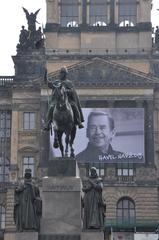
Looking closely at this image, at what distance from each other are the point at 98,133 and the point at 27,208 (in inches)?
1620

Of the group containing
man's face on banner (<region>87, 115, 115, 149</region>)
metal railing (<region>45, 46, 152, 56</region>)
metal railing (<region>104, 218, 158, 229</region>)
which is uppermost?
metal railing (<region>45, 46, 152, 56</region>)

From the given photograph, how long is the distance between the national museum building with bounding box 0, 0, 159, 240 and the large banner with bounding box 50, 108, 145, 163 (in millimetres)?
77

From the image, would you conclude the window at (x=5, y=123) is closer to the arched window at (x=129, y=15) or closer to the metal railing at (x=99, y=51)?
the metal railing at (x=99, y=51)

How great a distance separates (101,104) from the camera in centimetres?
6469

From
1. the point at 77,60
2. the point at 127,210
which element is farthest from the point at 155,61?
the point at 127,210

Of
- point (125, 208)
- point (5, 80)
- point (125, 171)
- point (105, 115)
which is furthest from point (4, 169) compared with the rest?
point (125, 208)

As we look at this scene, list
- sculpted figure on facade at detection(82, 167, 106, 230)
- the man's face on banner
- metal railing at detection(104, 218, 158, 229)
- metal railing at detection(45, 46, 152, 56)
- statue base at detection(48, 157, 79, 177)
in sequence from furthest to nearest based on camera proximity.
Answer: metal railing at detection(45, 46, 152, 56)
the man's face on banner
metal railing at detection(104, 218, 158, 229)
statue base at detection(48, 157, 79, 177)
sculpted figure on facade at detection(82, 167, 106, 230)

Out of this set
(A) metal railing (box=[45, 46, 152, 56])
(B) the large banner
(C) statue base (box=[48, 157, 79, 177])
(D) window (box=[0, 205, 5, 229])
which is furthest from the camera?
(A) metal railing (box=[45, 46, 152, 56])

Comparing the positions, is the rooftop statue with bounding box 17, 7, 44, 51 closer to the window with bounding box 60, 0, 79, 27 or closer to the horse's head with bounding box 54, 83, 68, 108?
the window with bounding box 60, 0, 79, 27

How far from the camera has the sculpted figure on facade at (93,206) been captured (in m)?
21.4

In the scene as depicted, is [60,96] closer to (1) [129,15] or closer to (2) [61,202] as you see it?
(2) [61,202]

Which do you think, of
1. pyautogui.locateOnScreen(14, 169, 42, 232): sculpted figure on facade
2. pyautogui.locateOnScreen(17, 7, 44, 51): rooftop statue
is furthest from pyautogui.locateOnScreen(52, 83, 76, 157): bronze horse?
pyautogui.locateOnScreen(17, 7, 44, 51): rooftop statue

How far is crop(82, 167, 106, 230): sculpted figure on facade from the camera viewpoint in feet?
Answer: 70.1

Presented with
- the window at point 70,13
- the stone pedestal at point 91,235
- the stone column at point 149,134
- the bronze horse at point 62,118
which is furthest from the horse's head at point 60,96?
the window at point 70,13
